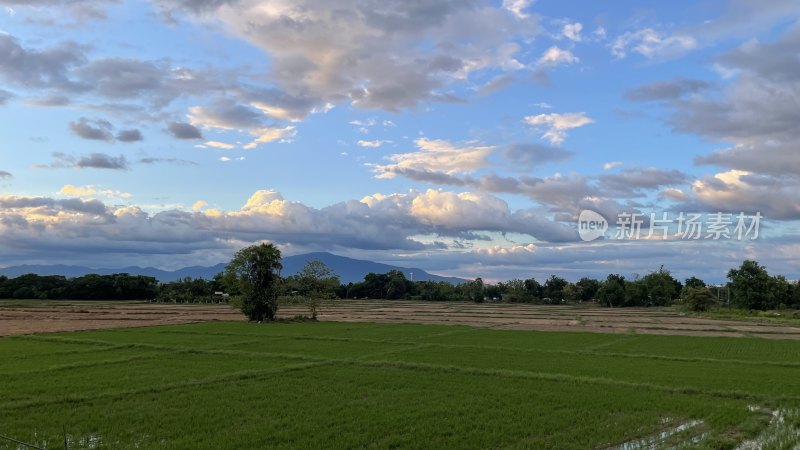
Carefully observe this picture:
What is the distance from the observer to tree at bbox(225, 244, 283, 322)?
1935 inches

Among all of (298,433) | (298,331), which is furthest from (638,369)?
(298,331)

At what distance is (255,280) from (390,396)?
35979 millimetres

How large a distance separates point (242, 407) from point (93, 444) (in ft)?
12.8

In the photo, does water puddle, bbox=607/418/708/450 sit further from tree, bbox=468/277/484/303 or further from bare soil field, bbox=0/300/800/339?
tree, bbox=468/277/484/303

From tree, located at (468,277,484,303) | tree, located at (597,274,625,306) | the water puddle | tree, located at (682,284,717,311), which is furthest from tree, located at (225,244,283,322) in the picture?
tree, located at (468,277,484,303)

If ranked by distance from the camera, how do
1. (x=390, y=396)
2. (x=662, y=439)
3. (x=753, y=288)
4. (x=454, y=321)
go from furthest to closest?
(x=753, y=288), (x=454, y=321), (x=390, y=396), (x=662, y=439)

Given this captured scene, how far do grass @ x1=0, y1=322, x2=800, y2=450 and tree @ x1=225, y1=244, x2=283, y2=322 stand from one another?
1926 centimetres

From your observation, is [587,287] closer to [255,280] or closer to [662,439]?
[255,280]

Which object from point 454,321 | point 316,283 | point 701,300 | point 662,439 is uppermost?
point 316,283

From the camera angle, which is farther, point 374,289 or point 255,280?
point 374,289

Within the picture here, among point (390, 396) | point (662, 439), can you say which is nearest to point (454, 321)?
point (390, 396)

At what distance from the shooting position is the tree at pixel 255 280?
49156 millimetres

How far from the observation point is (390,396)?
615 inches

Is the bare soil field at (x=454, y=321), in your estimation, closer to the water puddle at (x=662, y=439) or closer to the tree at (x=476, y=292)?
the water puddle at (x=662, y=439)
